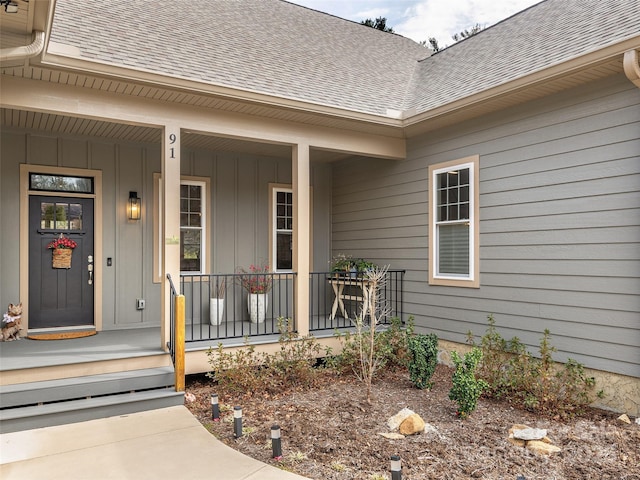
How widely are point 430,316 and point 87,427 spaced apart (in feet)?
14.7

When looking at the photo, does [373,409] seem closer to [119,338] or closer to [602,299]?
[602,299]

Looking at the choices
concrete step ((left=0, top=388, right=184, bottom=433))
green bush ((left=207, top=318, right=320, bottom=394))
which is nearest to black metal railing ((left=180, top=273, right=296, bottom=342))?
green bush ((left=207, top=318, right=320, bottom=394))

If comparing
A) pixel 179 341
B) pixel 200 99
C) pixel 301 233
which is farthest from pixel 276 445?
pixel 200 99

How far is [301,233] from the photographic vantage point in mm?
6078

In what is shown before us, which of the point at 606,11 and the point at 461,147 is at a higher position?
the point at 606,11

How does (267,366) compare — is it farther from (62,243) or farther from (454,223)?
(62,243)

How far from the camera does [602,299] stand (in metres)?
4.58

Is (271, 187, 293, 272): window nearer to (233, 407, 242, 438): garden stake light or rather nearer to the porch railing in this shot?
the porch railing

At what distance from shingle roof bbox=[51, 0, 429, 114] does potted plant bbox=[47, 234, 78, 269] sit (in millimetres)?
2862

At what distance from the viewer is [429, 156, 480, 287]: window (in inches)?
233

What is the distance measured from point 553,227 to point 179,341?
4256 mm

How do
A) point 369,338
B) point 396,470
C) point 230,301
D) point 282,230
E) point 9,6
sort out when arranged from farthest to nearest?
point 282,230
point 230,301
point 369,338
point 9,6
point 396,470

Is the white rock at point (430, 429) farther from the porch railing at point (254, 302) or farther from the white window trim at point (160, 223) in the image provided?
the white window trim at point (160, 223)

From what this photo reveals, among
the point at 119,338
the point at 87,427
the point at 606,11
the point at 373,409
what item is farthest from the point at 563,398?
the point at 119,338
